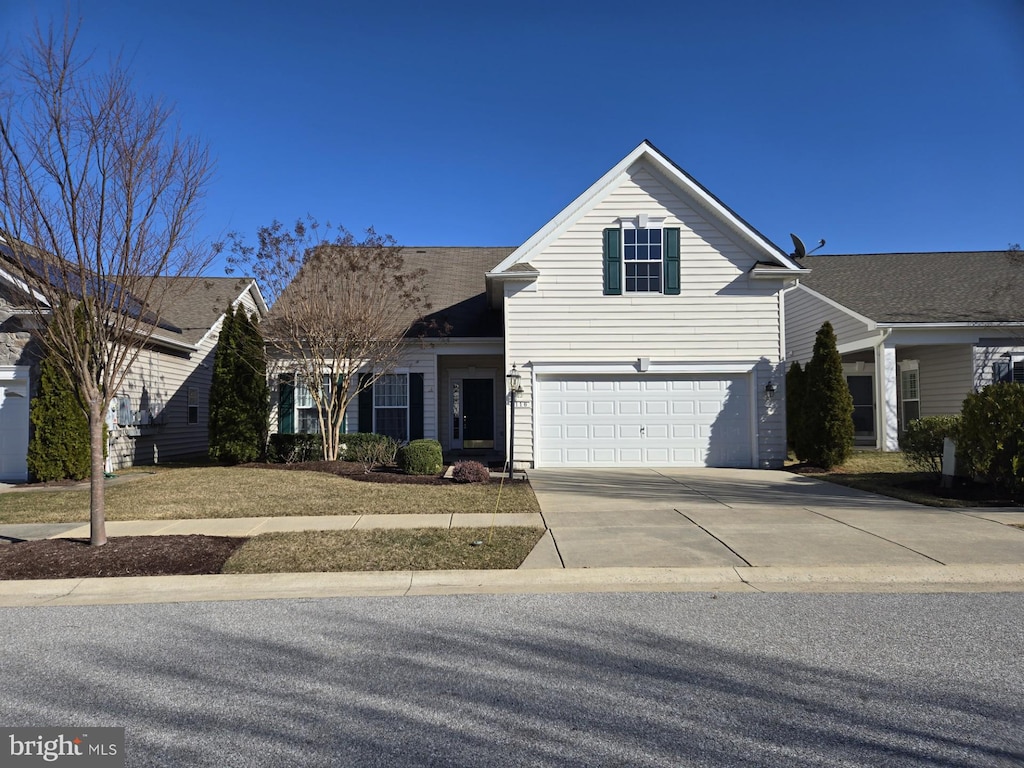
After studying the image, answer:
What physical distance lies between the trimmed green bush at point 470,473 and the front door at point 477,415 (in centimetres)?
563

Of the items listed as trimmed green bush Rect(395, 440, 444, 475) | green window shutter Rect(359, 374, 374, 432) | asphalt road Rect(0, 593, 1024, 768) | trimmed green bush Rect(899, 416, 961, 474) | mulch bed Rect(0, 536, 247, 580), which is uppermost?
green window shutter Rect(359, 374, 374, 432)

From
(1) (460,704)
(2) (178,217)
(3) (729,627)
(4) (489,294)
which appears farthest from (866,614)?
(4) (489,294)

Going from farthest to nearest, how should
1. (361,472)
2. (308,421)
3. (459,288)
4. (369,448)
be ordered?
(459,288), (308,421), (369,448), (361,472)

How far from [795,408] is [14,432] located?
1695cm

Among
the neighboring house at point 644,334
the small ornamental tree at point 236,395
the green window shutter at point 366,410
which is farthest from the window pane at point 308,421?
the neighboring house at point 644,334

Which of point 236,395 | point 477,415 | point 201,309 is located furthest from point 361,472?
point 201,309

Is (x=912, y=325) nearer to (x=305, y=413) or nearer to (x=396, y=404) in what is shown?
(x=396, y=404)

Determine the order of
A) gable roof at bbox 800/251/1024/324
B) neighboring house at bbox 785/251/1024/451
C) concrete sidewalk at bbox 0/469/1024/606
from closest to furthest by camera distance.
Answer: concrete sidewalk at bbox 0/469/1024/606 → neighboring house at bbox 785/251/1024/451 → gable roof at bbox 800/251/1024/324

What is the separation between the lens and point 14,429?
44.9 ft

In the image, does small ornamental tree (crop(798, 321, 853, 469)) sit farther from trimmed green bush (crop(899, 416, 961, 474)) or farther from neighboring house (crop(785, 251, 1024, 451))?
neighboring house (crop(785, 251, 1024, 451))

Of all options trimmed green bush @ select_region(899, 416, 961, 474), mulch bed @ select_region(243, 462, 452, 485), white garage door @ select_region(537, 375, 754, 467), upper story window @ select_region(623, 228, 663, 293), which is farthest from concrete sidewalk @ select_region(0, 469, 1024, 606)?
upper story window @ select_region(623, 228, 663, 293)

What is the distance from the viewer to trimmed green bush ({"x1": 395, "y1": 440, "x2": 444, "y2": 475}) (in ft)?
43.5

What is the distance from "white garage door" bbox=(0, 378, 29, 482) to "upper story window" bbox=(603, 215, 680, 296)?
12357 millimetres

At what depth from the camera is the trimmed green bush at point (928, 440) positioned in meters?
11.6
